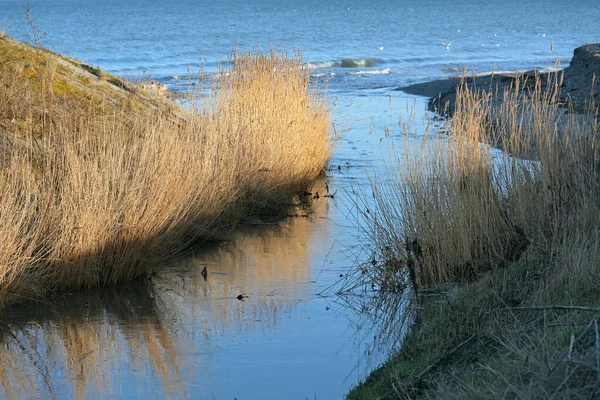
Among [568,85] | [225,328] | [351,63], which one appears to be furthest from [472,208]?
[351,63]

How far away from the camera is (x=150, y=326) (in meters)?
6.53

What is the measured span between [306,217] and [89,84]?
4.04 metres

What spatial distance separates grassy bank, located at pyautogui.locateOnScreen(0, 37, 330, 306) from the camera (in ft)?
23.1

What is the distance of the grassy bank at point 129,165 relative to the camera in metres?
7.04

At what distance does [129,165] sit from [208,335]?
1.98 metres

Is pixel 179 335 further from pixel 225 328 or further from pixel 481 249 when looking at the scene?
pixel 481 249

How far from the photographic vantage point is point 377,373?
5402mm

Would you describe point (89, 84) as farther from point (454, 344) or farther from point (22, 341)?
point (454, 344)

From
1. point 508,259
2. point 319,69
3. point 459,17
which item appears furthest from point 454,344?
→ point 459,17

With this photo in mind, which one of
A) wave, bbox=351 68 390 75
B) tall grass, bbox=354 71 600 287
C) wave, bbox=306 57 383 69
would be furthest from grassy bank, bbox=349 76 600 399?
wave, bbox=306 57 383 69

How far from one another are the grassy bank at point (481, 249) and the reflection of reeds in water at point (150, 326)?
41.7 inches

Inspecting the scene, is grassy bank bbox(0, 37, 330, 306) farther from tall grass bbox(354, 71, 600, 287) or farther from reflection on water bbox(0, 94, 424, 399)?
tall grass bbox(354, 71, 600, 287)

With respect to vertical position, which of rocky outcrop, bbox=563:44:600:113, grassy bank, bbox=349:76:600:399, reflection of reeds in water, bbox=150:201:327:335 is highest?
rocky outcrop, bbox=563:44:600:113

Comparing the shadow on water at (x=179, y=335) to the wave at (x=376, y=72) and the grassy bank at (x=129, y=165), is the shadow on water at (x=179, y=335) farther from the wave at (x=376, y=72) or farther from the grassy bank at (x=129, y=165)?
the wave at (x=376, y=72)
